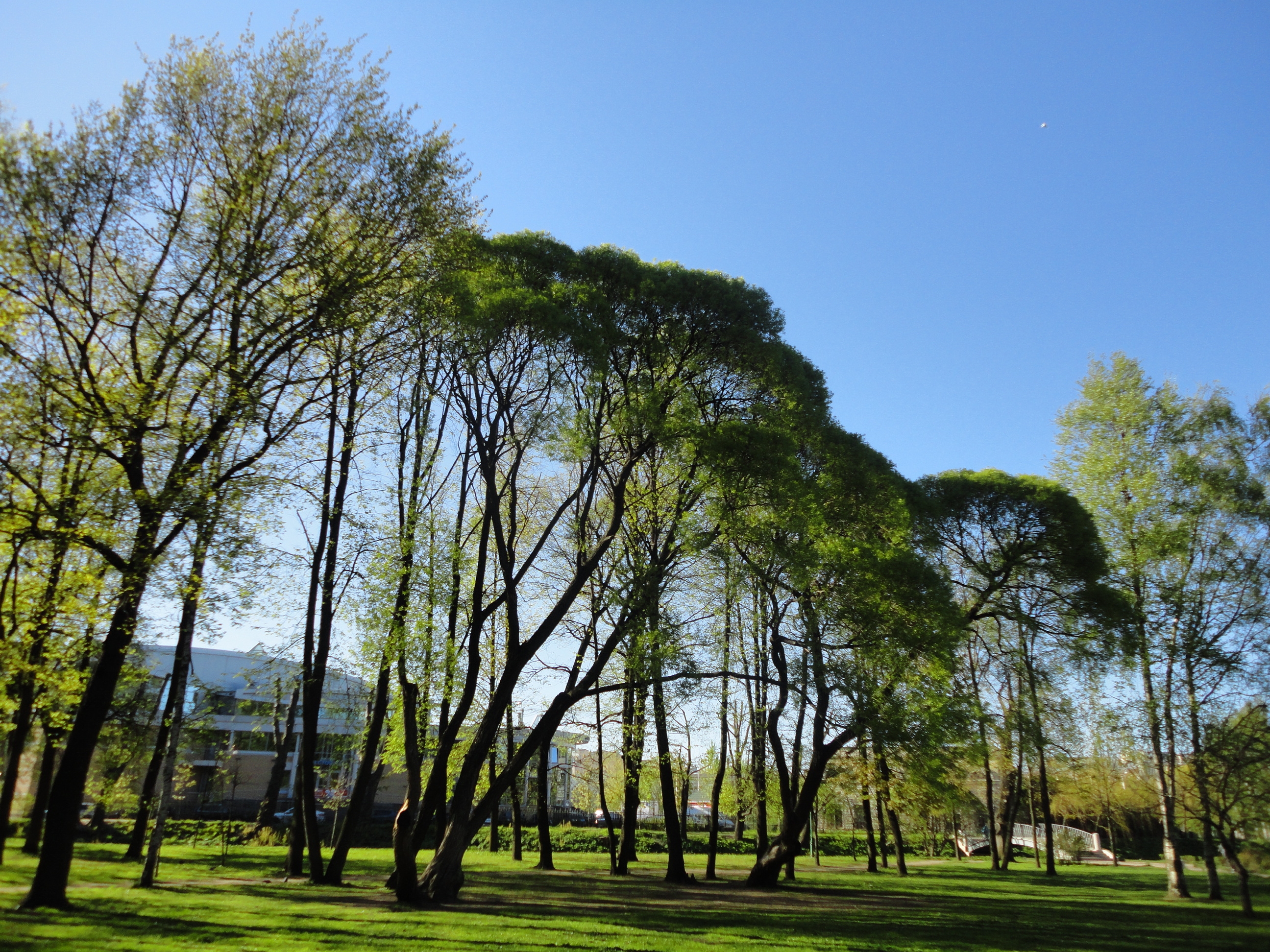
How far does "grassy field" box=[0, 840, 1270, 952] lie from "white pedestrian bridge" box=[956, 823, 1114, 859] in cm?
2101

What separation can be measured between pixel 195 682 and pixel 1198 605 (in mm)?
27475

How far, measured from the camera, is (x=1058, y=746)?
2516cm

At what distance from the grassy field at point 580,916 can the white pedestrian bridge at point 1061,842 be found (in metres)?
21.0

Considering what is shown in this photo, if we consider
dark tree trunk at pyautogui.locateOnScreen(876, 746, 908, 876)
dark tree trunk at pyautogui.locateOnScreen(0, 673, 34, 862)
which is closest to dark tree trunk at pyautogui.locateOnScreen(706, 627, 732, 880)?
dark tree trunk at pyautogui.locateOnScreen(876, 746, 908, 876)

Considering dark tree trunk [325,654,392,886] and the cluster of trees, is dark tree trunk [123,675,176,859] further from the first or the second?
dark tree trunk [325,654,392,886]

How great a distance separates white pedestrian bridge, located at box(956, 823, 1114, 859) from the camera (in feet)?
134

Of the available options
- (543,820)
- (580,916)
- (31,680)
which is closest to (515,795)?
(543,820)

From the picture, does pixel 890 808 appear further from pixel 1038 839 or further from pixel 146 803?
pixel 1038 839

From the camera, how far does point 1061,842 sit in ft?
136

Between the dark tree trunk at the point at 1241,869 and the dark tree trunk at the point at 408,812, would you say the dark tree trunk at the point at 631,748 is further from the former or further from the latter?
the dark tree trunk at the point at 1241,869

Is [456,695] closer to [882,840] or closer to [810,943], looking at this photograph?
[810,943]

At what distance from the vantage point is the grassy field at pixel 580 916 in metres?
9.47

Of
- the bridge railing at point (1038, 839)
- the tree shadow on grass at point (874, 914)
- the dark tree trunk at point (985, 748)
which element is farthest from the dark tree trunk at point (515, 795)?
the bridge railing at point (1038, 839)

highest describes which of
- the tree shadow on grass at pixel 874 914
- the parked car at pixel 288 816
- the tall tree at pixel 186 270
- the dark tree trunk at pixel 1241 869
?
the tall tree at pixel 186 270
